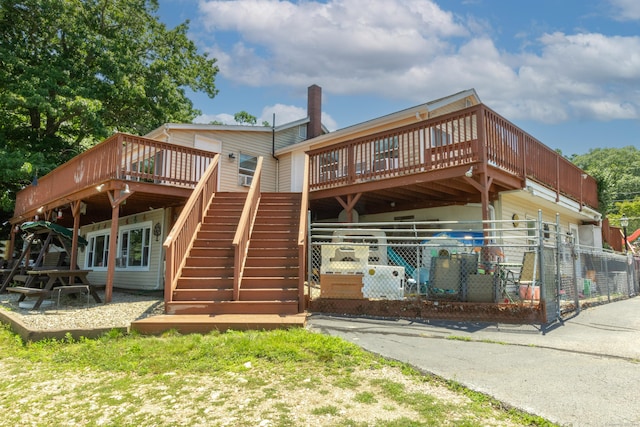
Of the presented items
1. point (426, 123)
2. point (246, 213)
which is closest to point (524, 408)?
point (246, 213)

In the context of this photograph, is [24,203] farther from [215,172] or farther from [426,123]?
[426,123]

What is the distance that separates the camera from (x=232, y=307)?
6684mm

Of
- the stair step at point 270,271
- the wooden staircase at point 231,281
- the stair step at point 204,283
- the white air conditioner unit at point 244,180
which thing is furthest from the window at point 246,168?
the stair step at point 204,283

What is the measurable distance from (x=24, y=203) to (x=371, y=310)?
17089 millimetres

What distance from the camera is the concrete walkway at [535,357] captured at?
3.23m

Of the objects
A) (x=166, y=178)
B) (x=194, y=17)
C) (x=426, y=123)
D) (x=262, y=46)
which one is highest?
(x=194, y=17)

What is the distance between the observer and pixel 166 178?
1087 centimetres

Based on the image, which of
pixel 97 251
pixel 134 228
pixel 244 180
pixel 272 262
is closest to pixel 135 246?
pixel 134 228

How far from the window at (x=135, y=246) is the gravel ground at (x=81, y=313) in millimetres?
4227

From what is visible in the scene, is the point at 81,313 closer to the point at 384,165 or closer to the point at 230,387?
the point at 230,387

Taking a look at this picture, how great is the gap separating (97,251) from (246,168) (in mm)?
7931

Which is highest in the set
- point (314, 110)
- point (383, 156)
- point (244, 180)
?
point (314, 110)

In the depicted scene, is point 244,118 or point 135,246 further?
point 244,118

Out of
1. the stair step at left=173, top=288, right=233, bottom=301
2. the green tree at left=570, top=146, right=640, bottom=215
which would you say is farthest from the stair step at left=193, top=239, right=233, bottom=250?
the green tree at left=570, top=146, right=640, bottom=215
